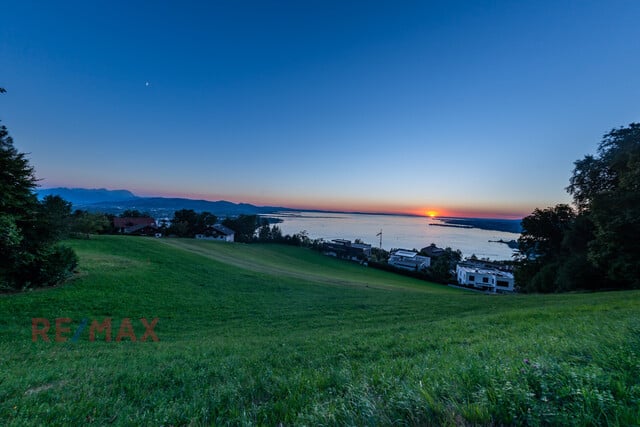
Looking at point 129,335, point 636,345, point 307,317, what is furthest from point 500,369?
point 129,335

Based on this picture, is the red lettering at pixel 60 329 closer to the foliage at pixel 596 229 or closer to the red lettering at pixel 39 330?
the red lettering at pixel 39 330

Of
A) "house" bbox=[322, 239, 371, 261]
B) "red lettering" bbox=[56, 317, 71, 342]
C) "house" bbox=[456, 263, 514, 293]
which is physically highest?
"red lettering" bbox=[56, 317, 71, 342]

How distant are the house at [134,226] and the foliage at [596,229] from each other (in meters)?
73.5

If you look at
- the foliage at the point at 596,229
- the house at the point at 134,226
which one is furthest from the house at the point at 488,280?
the house at the point at 134,226

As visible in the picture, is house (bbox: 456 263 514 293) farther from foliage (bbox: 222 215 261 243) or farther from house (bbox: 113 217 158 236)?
house (bbox: 113 217 158 236)

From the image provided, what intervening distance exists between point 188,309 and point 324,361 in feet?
32.9

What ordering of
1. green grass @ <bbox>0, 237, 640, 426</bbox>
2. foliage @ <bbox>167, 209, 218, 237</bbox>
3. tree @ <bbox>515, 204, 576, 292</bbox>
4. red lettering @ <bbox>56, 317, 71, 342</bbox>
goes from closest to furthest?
green grass @ <bbox>0, 237, 640, 426</bbox> < red lettering @ <bbox>56, 317, 71, 342</bbox> < tree @ <bbox>515, 204, 576, 292</bbox> < foliage @ <bbox>167, 209, 218, 237</bbox>

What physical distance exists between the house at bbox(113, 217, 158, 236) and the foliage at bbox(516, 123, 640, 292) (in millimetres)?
73495

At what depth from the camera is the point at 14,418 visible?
249 cm

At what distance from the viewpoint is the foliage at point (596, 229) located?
13.7 metres

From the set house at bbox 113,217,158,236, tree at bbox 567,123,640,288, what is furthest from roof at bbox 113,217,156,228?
tree at bbox 567,123,640,288

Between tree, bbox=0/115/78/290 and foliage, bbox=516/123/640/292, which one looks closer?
tree, bbox=0/115/78/290

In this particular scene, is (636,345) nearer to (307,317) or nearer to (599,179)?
(307,317)

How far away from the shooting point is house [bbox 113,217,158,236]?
60.4 m
